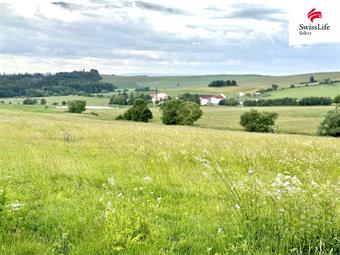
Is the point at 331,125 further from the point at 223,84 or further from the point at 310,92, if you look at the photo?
the point at 223,84

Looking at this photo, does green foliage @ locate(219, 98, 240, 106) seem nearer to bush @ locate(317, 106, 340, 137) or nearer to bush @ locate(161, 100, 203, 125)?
bush @ locate(161, 100, 203, 125)

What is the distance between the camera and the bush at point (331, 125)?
68562 millimetres

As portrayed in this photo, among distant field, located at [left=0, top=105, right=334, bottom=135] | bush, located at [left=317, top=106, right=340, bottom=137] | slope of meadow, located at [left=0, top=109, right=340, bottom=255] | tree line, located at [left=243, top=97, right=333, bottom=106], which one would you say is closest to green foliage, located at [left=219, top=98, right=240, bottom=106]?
tree line, located at [left=243, top=97, right=333, bottom=106]

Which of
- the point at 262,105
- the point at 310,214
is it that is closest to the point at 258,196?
the point at 310,214

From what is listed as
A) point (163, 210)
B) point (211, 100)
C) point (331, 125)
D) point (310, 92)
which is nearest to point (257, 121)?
point (331, 125)

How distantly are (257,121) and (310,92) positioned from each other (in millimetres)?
60532

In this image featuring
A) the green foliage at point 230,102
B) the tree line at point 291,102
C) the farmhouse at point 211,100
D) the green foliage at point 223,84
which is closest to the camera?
the tree line at point 291,102

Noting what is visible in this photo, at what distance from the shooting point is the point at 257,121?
79.9 meters

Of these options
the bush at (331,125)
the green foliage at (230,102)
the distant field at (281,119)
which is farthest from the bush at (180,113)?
the green foliage at (230,102)

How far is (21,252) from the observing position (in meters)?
4.80

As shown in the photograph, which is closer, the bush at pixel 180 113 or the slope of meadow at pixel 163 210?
the slope of meadow at pixel 163 210

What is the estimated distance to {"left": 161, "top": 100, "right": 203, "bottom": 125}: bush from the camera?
291 ft

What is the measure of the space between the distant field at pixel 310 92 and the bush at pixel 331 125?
5510 centimetres

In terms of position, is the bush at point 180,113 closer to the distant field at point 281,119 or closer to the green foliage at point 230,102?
the distant field at point 281,119
